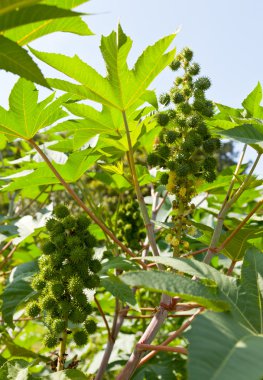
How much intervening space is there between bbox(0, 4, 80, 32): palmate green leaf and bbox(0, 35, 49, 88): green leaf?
0.31ft

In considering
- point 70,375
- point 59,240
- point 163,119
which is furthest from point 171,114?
point 70,375

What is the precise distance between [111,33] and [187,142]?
0.48 m

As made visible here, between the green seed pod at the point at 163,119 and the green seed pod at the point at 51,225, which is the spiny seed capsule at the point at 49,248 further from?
the green seed pod at the point at 163,119

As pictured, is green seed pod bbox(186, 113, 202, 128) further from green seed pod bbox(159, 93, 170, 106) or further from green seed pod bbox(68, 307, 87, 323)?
green seed pod bbox(68, 307, 87, 323)

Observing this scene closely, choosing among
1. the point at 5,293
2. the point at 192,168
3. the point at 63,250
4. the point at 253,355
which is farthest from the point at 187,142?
the point at 253,355

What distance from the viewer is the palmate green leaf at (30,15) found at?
1001 mm

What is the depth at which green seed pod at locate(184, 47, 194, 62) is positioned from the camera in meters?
2.09

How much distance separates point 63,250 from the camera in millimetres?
1659

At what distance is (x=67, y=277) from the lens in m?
1.62

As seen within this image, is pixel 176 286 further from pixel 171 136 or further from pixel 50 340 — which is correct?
pixel 171 136

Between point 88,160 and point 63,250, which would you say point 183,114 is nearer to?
point 88,160

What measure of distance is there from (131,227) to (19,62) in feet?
6.59

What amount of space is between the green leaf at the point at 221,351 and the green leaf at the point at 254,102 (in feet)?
4.04

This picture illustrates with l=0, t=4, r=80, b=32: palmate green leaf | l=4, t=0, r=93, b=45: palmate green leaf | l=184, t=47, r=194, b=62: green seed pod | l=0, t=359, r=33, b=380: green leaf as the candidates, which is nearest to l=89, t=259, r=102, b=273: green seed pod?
l=0, t=359, r=33, b=380: green leaf
